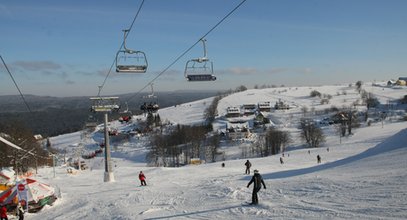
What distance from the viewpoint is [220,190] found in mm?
17062

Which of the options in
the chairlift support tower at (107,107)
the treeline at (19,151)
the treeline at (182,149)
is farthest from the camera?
the treeline at (182,149)

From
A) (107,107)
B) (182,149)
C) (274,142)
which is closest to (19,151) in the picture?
(107,107)

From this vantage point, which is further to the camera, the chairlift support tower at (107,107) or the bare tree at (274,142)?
the bare tree at (274,142)

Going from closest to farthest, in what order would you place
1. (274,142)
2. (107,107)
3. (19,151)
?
1. (107,107)
2. (19,151)
3. (274,142)

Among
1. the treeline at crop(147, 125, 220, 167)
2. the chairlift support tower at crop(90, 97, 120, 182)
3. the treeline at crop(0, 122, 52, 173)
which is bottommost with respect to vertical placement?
the treeline at crop(147, 125, 220, 167)

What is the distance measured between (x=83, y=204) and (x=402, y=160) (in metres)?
15.7

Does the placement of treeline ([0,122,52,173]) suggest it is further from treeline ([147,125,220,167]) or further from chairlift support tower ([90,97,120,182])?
treeline ([147,125,220,167])

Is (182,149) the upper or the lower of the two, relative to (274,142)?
lower

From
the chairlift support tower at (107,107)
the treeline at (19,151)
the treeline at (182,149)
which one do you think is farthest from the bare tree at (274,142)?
the chairlift support tower at (107,107)

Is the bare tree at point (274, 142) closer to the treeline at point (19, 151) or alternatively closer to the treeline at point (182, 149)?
the treeline at point (182, 149)

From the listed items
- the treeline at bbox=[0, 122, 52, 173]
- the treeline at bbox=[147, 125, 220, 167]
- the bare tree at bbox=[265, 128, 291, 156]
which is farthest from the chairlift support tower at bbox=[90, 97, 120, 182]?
the bare tree at bbox=[265, 128, 291, 156]

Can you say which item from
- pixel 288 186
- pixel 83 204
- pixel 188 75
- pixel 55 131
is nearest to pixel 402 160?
pixel 288 186

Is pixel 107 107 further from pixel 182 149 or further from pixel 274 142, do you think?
pixel 182 149

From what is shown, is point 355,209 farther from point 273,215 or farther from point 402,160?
point 402,160
